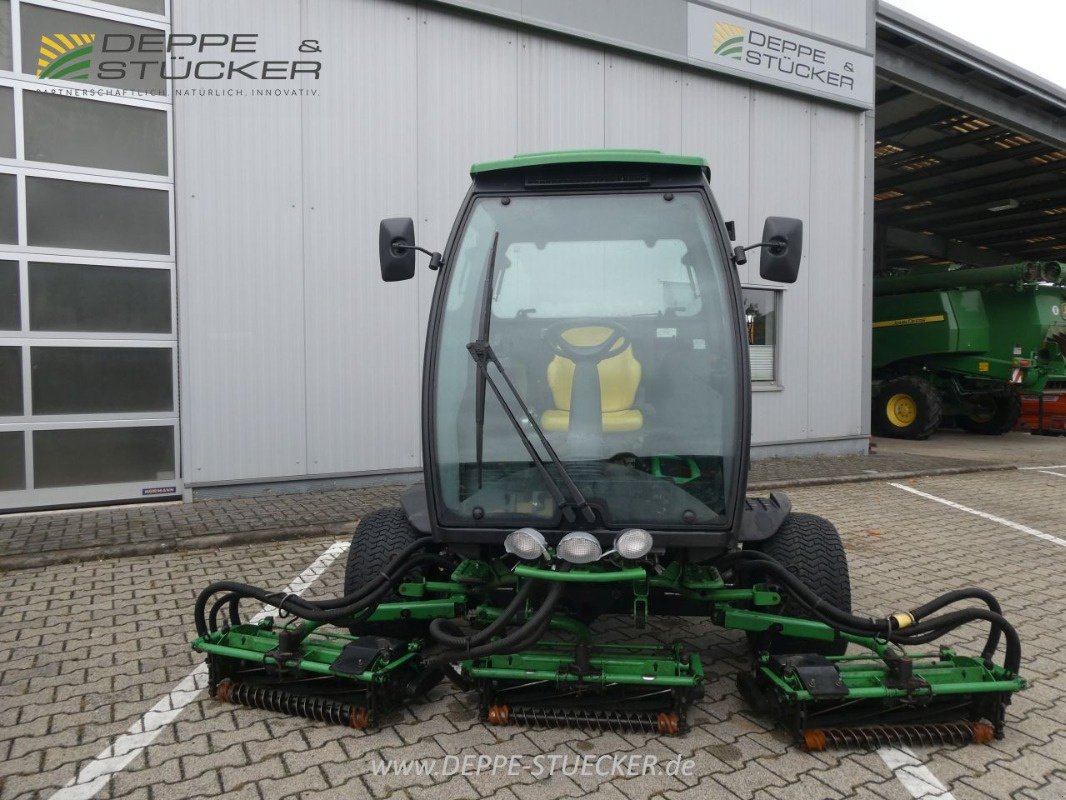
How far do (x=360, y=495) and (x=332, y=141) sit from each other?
3393 mm

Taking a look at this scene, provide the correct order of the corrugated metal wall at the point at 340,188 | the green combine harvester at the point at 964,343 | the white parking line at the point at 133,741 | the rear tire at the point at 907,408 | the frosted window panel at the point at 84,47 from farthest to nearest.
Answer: the rear tire at the point at 907,408 → the green combine harvester at the point at 964,343 → the corrugated metal wall at the point at 340,188 → the frosted window panel at the point at 84,47 → the white parking line at the point at 133,741

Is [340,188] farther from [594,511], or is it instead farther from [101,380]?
[594,511]

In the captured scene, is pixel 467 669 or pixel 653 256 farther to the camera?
pixel 653 256

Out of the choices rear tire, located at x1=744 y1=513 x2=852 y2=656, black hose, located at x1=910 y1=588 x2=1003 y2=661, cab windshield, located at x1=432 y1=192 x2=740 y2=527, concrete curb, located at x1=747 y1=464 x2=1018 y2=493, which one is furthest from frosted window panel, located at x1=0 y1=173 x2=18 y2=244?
black hose, located at x1=910 y1=588 x2=1003 y2=661

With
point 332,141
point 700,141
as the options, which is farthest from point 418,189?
point 700,141

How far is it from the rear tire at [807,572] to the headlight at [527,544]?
899 millimetres

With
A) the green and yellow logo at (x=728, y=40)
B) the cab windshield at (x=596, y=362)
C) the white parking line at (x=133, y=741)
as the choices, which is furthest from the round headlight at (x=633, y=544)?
the green and yellow logo at (x=728, y=40)

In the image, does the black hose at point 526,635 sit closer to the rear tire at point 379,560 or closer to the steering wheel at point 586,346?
the rear tire at point 379,560

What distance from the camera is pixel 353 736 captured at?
2711 millimetres

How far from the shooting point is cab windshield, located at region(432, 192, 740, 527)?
278 centimetres

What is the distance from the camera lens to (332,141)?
723 centimetres

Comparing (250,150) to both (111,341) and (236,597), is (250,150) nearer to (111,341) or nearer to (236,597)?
(111,341)

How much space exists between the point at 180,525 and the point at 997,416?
1487 cm

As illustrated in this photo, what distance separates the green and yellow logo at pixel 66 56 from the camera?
249 inches
